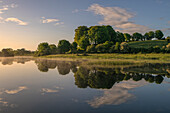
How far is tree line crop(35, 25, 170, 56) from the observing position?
60969 mm

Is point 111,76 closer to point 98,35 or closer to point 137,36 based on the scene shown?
point 98,35

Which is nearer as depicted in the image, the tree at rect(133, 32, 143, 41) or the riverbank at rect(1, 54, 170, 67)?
the riverbank at rect(1, 54, 170, 67)

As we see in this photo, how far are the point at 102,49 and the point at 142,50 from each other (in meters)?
18.0

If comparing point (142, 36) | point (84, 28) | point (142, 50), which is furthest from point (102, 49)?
point (142, 36)

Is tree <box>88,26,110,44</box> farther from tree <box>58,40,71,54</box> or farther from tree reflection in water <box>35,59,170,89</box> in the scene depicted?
tree reflection in water <box>35,59,170,89</box>

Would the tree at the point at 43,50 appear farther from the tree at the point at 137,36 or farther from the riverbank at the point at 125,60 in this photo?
the tree at the point at 137,36

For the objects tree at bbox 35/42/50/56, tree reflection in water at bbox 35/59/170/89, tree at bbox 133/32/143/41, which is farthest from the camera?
tree at bbox 133/32/143/41

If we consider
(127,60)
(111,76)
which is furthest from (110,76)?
(127,60)

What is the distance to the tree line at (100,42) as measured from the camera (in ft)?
200

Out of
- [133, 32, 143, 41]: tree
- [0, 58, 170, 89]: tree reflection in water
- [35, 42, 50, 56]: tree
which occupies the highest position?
[133, 32, 143, 41]: tree

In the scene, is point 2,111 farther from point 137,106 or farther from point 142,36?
point 142,36

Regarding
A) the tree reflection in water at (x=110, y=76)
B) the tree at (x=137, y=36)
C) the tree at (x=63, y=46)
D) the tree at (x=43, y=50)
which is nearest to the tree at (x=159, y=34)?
the tree at (x=137, y=36)

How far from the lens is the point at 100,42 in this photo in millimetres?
80938

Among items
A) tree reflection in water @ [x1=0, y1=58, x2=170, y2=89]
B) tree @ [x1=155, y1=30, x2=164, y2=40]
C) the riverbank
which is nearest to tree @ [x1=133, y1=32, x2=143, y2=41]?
tree @ [x1=155, y1=30, x2=164, y2=40]
